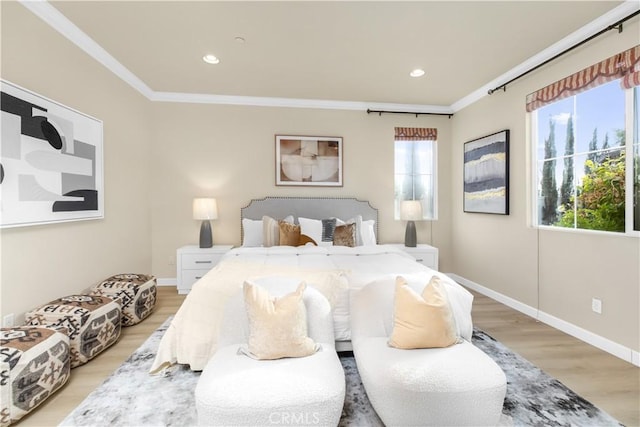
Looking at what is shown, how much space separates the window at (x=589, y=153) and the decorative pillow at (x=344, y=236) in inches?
78.1

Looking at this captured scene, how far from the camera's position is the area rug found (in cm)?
160

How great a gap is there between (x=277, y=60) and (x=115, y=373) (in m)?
2.99

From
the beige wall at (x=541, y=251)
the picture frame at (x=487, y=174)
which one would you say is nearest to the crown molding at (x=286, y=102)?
the beige wall at (x=541, y=251)

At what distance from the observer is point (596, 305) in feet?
8.08

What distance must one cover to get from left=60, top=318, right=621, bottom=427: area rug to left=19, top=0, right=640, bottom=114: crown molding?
2.72 metres

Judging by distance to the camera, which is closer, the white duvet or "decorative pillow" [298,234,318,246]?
the white duvet

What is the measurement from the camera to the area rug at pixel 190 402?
1.60m

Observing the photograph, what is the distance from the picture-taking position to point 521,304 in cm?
323

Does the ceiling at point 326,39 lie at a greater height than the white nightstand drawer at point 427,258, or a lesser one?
greater

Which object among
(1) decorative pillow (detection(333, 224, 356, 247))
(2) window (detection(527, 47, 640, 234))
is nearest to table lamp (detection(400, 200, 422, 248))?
(1) decorative pillow (detection(333, 224, 356, 247))

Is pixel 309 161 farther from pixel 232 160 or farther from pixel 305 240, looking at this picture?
pixel 305 240

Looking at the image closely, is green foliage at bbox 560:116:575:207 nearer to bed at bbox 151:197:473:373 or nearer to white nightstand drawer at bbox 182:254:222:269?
bed at bbox 151:197:473:373

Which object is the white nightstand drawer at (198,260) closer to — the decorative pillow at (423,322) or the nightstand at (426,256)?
the nightstand at (426,256)

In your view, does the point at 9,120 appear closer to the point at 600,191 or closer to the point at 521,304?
the point at 600,191
